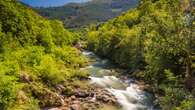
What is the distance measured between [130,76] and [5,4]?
2893 cm

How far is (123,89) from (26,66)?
15.7m

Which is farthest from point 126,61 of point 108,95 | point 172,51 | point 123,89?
point 172,51

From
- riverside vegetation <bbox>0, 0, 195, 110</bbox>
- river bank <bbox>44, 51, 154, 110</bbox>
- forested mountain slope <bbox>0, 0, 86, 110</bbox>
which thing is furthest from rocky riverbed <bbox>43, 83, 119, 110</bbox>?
forested mountain slope <bbox>0, 0, 86, 110</bbox>

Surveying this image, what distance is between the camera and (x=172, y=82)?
142 feet

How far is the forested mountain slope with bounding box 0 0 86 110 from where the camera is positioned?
130 feet

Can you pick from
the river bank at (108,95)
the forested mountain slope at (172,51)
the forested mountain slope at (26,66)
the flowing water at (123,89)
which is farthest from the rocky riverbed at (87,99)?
the forested mountain slope at (172,51)

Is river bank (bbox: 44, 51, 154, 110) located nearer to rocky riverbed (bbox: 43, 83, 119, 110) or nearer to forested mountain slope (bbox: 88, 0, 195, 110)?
rocky riverbed (bbox: 43, 83, 119, 110)

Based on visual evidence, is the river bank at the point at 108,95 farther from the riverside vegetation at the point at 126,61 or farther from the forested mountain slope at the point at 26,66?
the forested mountain slope at the point at 26,66

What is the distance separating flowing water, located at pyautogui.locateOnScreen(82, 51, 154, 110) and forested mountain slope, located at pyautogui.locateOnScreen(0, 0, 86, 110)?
4.70m

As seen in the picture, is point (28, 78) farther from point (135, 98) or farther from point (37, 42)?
point (37, 42)

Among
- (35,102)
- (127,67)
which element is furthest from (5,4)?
(35,102)

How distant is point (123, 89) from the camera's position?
183ft

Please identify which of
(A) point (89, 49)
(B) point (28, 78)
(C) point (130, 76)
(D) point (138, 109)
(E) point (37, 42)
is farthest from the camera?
(A) point (89, 49)

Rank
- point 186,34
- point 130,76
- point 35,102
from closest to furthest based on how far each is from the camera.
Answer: point 186,34 < point 35,102 < point 130,76
